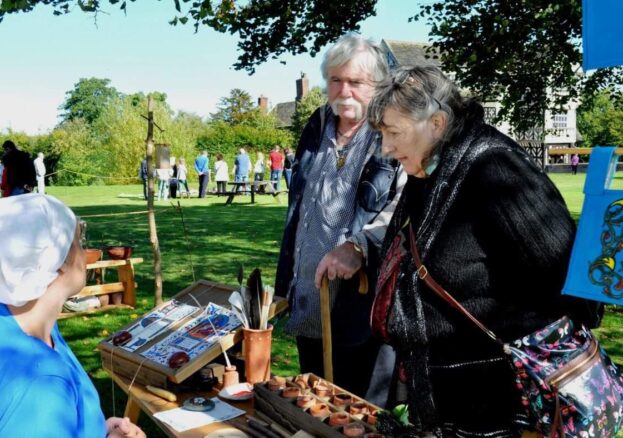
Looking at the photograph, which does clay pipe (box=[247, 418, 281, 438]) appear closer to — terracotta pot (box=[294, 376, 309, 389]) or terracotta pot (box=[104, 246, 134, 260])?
terracotta pot (box=[294, 376, 309, 389])

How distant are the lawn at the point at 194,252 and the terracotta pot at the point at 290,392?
1828 millimetres

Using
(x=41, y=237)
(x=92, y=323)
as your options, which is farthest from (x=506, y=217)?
(x=92, y=323)

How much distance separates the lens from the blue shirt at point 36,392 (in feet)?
3.94

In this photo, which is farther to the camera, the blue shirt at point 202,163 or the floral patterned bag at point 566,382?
→ the blue shirt at point 202,163

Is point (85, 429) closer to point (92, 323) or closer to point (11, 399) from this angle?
point (11, 399)

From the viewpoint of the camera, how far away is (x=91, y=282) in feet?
24.3

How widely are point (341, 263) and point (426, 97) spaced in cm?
73

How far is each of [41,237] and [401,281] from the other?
3.00ft

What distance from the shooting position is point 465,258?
1.60 m

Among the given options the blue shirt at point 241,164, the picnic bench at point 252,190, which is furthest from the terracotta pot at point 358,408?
the blue shirt at point 241,164

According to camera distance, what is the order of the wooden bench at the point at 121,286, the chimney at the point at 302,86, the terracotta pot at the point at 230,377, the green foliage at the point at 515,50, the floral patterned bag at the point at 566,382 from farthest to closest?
the chimney at the point at 302,86 → the green foliage at the point at 515,50 → the wooden bench at the point at 121,286 → the terracotta pot at the point at 230,377 → the floral patterned bag at the point at 566,382

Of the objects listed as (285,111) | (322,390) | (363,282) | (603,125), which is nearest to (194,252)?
(363,282)

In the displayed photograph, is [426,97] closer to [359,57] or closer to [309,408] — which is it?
Answer: [359,57]

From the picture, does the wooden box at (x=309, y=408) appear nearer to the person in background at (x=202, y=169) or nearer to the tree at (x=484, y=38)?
the tree at (x=484, y=38)
